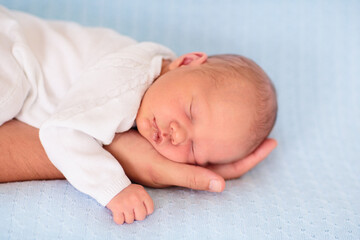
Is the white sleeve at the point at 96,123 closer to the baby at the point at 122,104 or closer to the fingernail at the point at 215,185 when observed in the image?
the baby at the point at 122,104

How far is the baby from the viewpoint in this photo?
1.10 meters

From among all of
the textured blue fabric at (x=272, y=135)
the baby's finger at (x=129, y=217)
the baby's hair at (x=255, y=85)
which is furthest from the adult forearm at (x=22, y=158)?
the baby's hair at (x=255, y=85)

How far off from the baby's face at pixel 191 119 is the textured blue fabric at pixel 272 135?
5.4 inches

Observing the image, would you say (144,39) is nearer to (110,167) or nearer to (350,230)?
(110,167)

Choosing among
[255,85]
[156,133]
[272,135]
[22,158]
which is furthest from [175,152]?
[272,135]

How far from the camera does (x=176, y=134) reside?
1.15 m

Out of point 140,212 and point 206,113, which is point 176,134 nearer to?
point 206,113

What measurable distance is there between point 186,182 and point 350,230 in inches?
17.9

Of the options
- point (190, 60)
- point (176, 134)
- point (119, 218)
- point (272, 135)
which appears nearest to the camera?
point (119, 218)

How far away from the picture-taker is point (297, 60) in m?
1.89

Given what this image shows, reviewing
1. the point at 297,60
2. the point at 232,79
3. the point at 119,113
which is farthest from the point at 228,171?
the point at 297,60

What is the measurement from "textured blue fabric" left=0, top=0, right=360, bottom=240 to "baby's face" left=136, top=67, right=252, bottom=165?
0.45 ft

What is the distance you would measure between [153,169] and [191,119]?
Result: 183mm

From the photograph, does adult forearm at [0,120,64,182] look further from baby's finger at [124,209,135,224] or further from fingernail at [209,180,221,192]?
fingernail at [209,180,221,192]
